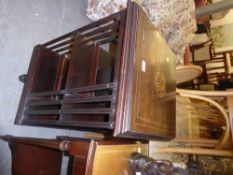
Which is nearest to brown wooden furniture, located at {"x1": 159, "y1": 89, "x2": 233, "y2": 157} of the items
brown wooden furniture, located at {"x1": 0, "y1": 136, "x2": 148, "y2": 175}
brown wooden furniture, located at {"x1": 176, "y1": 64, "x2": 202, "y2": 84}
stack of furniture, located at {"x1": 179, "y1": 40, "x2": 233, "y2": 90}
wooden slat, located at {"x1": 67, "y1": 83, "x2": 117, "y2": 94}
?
brown wooden furniture, located at {"x1": 176, "y1": 64, "x2": 202, "y2": 84}

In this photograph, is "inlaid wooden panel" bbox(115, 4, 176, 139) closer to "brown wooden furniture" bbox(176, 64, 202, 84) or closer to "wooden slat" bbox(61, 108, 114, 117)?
"wooden slat" bbox(61, 108, 114, 117)

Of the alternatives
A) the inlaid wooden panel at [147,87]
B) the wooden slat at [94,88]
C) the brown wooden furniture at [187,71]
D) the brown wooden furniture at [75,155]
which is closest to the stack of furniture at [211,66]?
the brown wooden furniture at [187,71]

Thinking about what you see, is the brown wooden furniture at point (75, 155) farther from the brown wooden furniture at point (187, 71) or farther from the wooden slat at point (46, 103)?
the brown wooden furniture at point (187, 71)

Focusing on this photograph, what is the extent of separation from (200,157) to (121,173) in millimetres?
1359

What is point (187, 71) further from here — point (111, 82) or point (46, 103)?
point (46, 103)

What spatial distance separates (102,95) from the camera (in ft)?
2.93

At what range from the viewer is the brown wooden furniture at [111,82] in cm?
73

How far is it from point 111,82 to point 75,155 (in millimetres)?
324

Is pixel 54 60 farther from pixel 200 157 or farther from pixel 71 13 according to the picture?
pixel 200 157

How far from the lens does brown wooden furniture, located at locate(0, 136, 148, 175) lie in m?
0.65

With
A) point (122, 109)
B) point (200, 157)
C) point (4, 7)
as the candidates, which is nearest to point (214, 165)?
point (200, 157)

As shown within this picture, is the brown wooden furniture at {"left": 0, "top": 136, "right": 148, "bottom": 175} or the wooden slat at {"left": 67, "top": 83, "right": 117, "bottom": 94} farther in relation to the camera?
the wooden slat at {"left": 67, "top": 83, "right": 117, "bottom": 94}

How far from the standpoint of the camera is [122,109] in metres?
0.70

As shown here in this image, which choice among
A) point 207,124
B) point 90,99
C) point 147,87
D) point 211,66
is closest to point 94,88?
point 90,99
